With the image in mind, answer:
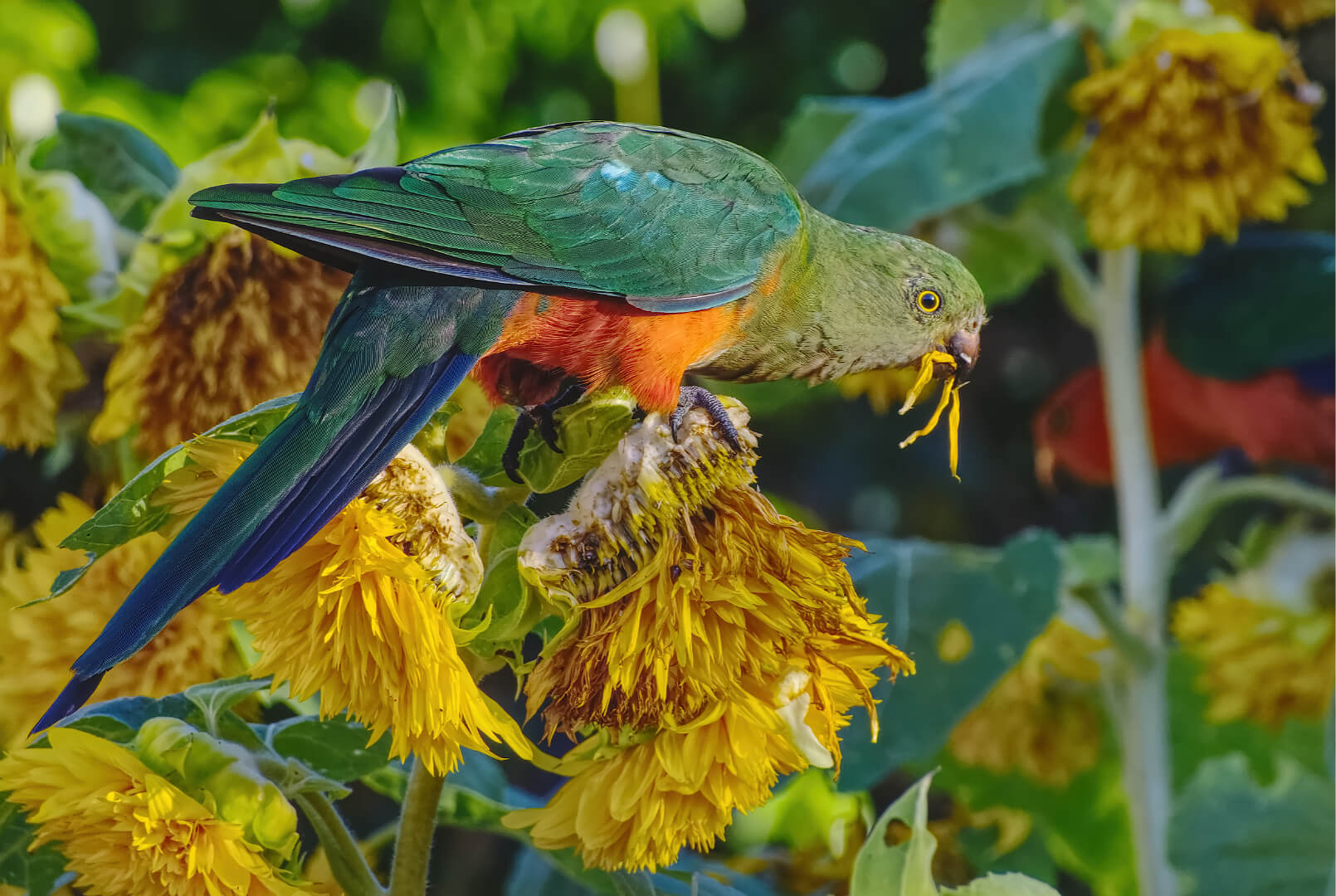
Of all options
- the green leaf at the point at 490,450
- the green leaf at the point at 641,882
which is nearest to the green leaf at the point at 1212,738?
the green leaf at the point at 641,882

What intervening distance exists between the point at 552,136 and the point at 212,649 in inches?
11.0

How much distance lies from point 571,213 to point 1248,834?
72 cm

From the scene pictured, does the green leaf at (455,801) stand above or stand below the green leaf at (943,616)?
above

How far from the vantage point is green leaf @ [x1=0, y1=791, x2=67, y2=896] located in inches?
20.7

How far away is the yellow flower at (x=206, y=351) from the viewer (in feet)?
1.98

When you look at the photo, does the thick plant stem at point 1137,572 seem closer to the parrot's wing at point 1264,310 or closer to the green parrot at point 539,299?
the parrot's wing at point 1264,310

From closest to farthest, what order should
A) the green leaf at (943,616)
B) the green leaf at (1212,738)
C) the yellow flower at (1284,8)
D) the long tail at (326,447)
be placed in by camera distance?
the long tail at (326,447) < the green leaf at (943,616) < the yellow flower at (1284,8) < the green leaf at (1212,738)

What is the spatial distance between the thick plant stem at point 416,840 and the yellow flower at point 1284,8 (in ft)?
2.88

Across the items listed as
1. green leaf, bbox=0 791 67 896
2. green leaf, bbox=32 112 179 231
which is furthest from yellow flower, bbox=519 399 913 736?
green leaf, bbox=32 112 179 231

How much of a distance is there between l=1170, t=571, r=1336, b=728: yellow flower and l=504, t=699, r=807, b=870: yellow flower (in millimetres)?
680

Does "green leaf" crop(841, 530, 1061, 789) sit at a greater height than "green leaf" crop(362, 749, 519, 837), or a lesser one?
lesser

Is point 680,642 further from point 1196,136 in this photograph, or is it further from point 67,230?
point 1196,136

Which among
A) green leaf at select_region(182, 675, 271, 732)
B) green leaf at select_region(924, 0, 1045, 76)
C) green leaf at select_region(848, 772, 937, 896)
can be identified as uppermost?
green leaf at select_region(182, 675, 271, 732)

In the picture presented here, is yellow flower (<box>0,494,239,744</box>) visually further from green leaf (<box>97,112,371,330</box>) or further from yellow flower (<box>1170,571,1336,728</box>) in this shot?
yellow flower (<box>1170,571,1336,728</box>)
